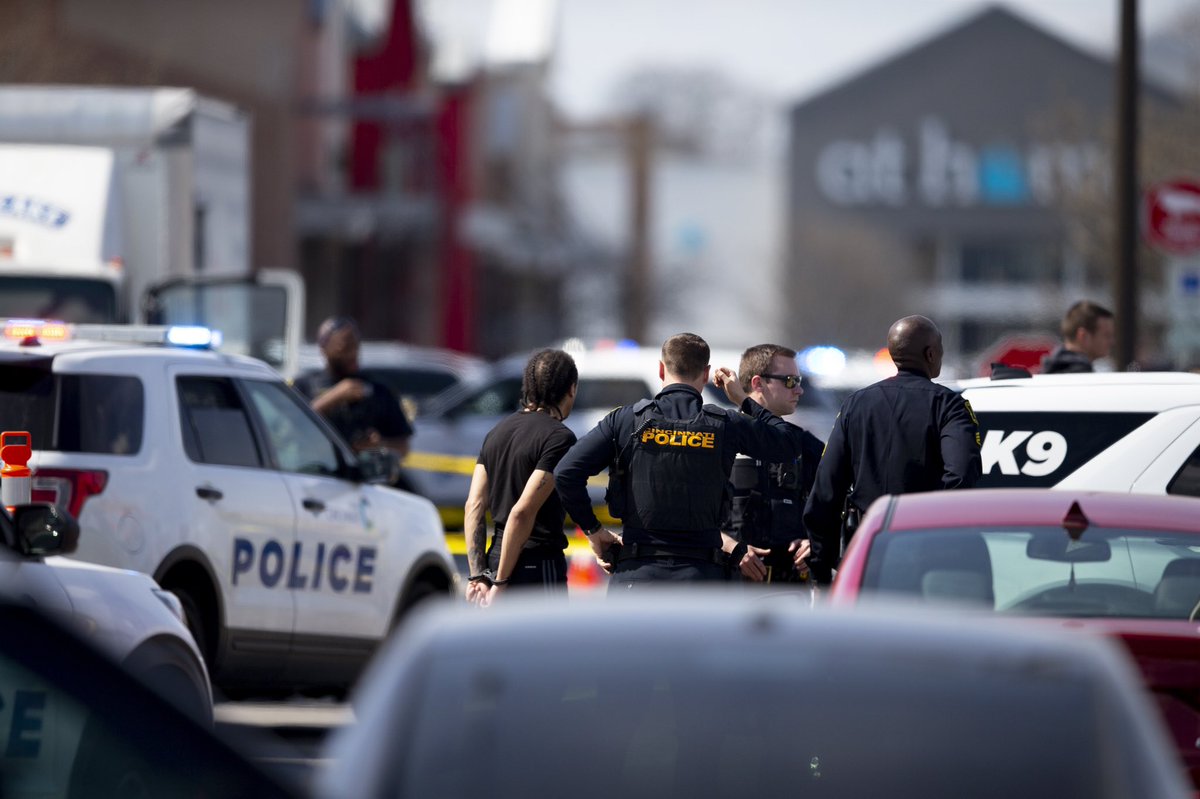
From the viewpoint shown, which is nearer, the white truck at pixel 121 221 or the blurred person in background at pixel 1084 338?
the blurred person in background at pixel 1084 338

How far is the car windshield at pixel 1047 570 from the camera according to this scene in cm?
606

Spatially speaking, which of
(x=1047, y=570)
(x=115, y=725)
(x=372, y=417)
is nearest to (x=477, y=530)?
(x=1047, y=570)

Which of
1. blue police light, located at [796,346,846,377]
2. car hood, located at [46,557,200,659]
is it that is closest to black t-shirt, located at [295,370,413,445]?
car hood, located at [46,557,200,659]

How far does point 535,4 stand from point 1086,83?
4061cm

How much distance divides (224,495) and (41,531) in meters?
2.74

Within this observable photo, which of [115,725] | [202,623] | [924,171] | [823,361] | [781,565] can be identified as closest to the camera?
[115,725]

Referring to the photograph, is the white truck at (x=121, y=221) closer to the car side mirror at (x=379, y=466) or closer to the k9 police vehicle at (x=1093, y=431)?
the car side mirror at (x=379, y=466)

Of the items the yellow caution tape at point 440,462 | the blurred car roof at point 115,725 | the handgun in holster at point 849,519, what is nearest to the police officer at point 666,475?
the handgun in holster at point 849,519

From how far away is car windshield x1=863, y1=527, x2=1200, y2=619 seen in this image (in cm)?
606

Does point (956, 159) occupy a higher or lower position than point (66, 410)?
higher

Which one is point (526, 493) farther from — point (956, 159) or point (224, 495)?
point (956, 159)

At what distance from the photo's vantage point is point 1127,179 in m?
17.5

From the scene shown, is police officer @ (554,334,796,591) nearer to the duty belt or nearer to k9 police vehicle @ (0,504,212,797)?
the duty belt

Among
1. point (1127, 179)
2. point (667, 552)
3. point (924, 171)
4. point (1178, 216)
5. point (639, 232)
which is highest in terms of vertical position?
point (924, 171)
